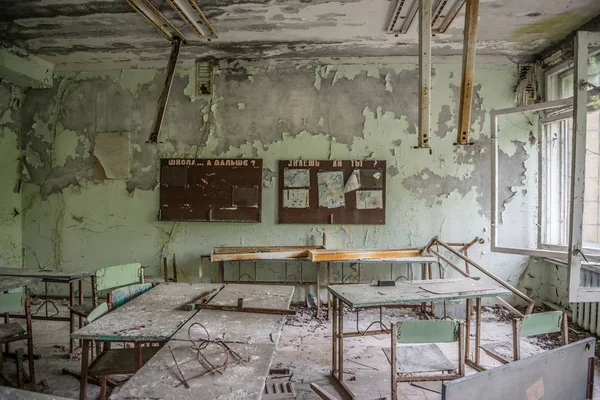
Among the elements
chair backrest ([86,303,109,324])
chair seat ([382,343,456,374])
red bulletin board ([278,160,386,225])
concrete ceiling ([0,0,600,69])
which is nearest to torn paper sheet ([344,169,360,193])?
red bulletin board ([278,160,386,225])

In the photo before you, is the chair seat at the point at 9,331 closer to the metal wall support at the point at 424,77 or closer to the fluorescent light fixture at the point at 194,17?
the fluorescent light fixture at the point at 194,17

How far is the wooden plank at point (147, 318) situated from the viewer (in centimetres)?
221

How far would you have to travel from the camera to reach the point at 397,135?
213 inches

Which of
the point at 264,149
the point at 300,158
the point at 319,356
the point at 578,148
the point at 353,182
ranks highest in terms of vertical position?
the point at 264,149

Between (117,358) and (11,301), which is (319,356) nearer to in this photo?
(117,358)

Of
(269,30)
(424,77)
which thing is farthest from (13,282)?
(424,77)

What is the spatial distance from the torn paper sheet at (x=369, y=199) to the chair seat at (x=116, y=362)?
3314 mm

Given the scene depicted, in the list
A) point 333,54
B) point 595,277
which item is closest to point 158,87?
point 333,54

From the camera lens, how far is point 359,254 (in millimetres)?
5098

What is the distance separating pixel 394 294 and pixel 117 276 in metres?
2.46

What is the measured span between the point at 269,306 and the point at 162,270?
10.8ft

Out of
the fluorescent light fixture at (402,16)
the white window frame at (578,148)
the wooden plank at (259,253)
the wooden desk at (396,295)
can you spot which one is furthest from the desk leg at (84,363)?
the fluorescent light fixture at (402,16)

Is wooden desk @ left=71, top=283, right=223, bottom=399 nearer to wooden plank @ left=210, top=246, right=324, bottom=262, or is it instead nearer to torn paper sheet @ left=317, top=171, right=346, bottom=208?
wooden plank @ left=210, top=246, right=324, bottom=262

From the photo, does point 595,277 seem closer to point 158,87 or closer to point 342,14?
point 342,14
